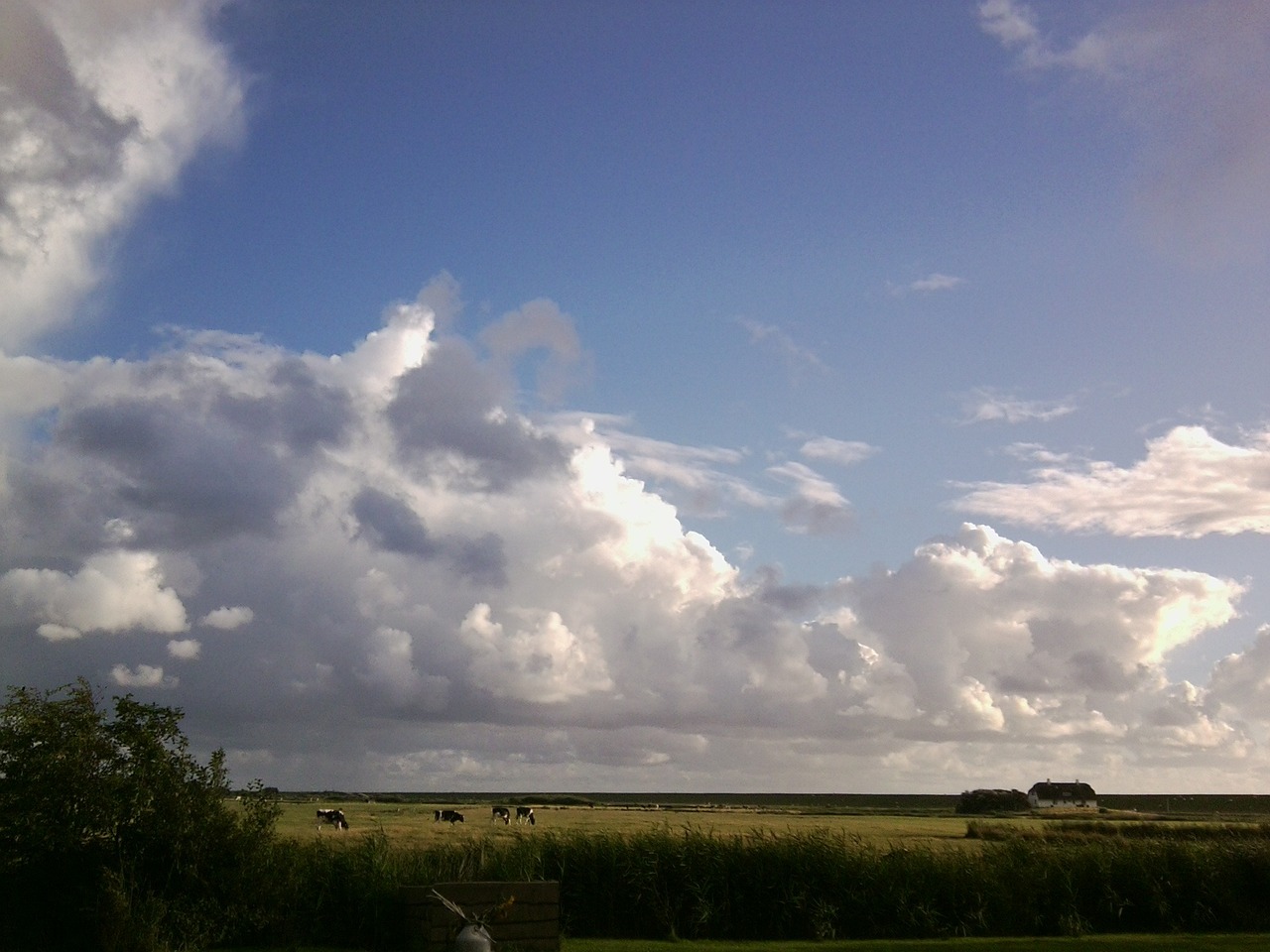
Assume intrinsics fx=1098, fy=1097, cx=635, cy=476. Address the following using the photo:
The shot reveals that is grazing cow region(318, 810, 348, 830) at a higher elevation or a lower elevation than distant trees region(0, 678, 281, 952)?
lower

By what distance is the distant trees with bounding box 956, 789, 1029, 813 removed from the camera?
11700 cm

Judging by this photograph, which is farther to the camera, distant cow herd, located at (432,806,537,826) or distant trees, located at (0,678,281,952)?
distant cow herd, located at (432,806,537,826)

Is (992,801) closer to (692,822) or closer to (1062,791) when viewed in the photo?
(1062,791)

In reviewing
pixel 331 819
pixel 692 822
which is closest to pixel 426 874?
pixel 331 819

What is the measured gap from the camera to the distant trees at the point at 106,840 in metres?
17.2

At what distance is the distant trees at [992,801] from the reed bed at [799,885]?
9734 centimetres

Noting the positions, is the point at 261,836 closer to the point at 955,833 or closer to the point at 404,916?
the point at 404,916

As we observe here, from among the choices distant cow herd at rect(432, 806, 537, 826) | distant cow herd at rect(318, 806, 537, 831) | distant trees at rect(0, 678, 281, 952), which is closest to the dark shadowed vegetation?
distant trees at rect(0, 678, 281, 952)

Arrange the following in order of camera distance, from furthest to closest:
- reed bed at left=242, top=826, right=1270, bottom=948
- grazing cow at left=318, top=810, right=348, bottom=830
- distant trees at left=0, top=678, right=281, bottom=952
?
1. grazing cow at left=318, top=810, right=348, bottom=830
2. reed bed at left=242, top=826, right=1270, bottom=948
3. distant trees at left=0, top=678, right=281, bottom=952

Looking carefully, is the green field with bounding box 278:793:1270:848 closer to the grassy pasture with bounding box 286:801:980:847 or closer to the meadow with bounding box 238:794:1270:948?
the grassy pasture with bounding box 286:801:980:847

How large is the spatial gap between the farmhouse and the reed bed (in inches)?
4118

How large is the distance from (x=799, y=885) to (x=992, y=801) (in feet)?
347

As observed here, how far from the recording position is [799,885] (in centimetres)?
2241

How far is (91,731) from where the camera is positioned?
17875 millimetres
